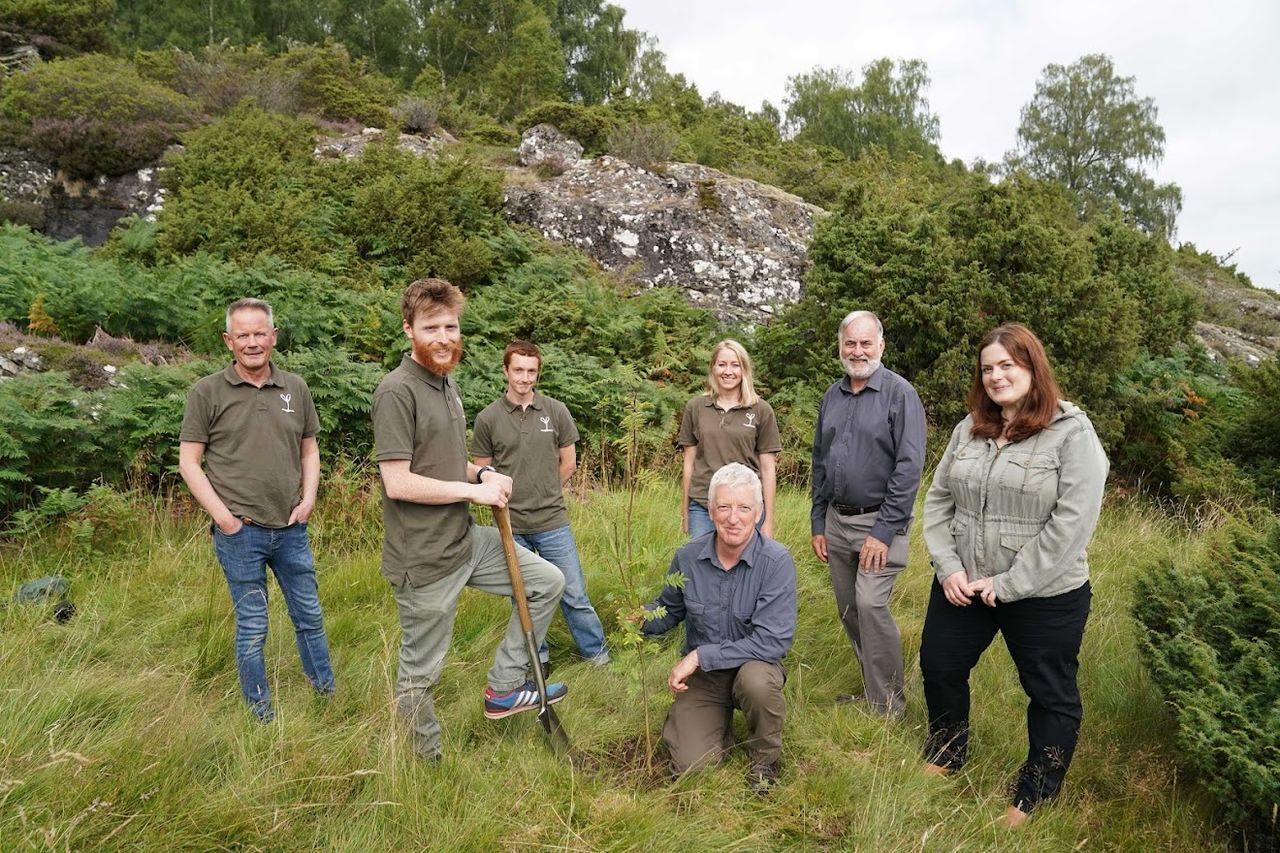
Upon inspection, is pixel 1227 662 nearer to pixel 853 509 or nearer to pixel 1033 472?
pixel 1033 472

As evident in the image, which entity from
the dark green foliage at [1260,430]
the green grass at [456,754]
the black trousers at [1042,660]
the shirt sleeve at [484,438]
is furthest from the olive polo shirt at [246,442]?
the dark green foliage at [1260,430]

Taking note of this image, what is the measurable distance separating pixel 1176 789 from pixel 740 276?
936 cm

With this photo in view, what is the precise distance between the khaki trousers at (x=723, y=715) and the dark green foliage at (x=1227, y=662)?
153 cm

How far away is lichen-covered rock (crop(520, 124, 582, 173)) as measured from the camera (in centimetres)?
1481

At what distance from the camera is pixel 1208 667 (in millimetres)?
2949

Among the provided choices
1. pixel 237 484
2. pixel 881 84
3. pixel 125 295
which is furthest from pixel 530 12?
pixel 237 484

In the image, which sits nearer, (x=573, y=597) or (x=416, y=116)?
(x=573, y=597)

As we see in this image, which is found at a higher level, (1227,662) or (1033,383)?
(1033,383)

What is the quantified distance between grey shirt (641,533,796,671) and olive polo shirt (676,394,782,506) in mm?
1208

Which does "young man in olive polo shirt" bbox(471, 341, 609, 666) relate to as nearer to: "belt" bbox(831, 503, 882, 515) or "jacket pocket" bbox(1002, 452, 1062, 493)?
"belt" bbox(831, 503, 882, 515)

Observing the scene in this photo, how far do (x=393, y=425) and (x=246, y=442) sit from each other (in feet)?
3.24

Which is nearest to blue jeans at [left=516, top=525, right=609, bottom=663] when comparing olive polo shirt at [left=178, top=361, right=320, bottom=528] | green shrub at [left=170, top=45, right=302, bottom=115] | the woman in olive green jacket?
olive polo shirt at [left=178, top=361, right=320, bottom=528]

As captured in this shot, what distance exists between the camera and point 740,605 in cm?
327

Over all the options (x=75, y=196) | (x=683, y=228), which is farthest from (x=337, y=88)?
(x=683, y=228)
